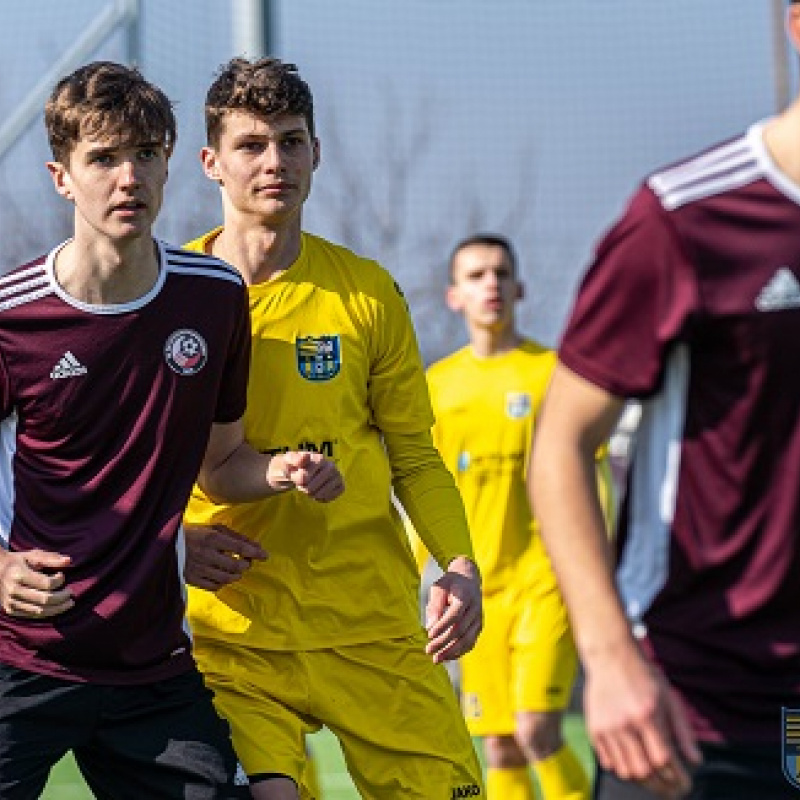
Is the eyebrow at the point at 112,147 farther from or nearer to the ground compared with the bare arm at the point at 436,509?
farther from the ground

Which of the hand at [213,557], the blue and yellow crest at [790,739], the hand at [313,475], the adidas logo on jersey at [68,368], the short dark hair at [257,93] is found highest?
the short dark hair at [257,93]

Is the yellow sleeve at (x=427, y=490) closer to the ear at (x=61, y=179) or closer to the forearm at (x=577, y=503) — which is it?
the ear at (x=61, y=179)

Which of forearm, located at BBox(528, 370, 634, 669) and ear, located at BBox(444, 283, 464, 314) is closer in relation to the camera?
forearm, located at BBox(528, 370, 634, 669)

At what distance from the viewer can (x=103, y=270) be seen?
15.0 feet

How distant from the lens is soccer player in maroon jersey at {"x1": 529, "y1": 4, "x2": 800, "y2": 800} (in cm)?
291

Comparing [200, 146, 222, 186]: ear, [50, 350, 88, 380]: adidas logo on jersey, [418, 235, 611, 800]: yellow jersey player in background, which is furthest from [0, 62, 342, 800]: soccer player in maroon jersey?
[418, 235, 611, 800]: yellow jersey player in background

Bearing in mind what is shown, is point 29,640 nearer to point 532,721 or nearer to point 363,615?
point 363,615

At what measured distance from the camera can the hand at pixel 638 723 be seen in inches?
110

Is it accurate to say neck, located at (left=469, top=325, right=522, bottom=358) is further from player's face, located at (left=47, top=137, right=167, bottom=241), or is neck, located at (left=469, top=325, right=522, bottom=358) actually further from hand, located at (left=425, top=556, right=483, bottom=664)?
player's face, located at (left=47, top=137, right=167, bottom=241)

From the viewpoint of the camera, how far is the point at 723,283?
2.92 metres

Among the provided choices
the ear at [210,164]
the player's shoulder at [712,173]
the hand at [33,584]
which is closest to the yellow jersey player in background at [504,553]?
the ear at [210,164]

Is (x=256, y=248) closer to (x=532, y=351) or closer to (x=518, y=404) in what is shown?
(x=518, y=404)

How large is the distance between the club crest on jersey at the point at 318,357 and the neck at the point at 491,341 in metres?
3.99

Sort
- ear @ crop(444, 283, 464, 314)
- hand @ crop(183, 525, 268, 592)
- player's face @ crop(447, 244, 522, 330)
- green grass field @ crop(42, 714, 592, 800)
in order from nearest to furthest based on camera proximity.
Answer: hand @ crop(183, 525, 268, 592)
green grass field @ crop(42, 714, 592, 800)
player's face @ crop(447, 244, 522, 330)
ear @ crop(444, 283, 464, 314)
